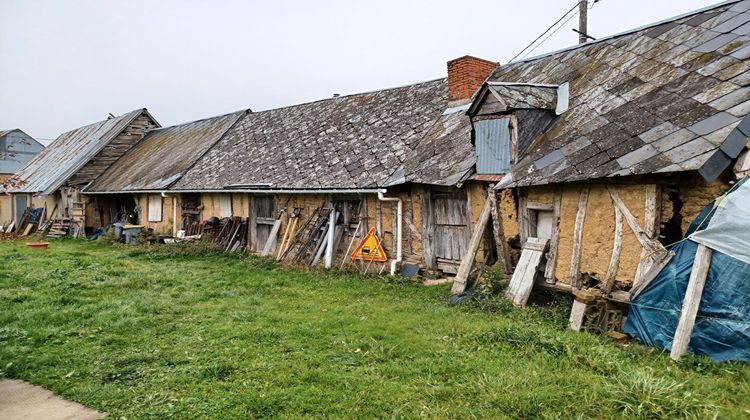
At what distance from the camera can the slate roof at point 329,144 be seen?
43.0 feet

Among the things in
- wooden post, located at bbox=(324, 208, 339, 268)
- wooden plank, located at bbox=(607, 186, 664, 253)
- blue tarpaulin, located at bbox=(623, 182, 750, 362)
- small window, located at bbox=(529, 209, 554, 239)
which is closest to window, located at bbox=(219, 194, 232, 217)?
wooden post, located at bbox=(324, 208, 339, 268)

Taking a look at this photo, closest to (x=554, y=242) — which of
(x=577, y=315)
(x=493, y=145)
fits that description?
(x=577, y=315)

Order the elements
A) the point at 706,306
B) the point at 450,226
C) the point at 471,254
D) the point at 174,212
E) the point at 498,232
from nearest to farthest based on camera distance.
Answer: the point at 706,306
the point at 498,232
the point at 471,254
the point at 450,226
the point at 174,212

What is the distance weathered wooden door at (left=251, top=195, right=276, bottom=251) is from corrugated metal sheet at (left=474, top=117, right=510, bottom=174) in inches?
291

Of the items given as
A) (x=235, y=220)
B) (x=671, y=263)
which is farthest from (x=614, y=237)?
(x=235, y=220)

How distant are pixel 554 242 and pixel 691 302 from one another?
8.37 ft

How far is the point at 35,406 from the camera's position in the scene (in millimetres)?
4961

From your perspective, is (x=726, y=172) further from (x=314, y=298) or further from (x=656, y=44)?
(x=314, y=298)

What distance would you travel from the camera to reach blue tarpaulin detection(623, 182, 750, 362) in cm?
538

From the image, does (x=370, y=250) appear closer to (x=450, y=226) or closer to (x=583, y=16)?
(x=450, y=226)

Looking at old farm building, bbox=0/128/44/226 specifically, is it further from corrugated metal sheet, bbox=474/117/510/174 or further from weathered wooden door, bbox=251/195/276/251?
corrugated metal sheet, bbox=474/117/510/174

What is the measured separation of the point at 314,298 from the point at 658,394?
624 centimetres

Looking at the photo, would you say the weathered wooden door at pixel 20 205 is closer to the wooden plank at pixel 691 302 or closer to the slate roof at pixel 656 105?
the slate roof at pixel 656 105

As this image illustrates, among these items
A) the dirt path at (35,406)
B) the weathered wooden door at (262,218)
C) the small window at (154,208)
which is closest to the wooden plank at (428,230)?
the weathered wooden door at (262,218)
